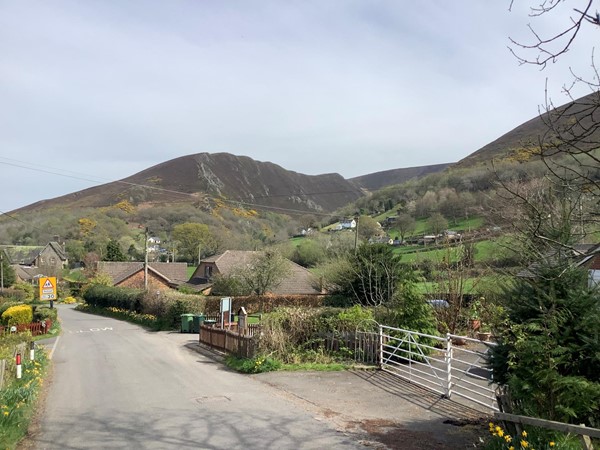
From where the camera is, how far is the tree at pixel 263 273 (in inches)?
1737

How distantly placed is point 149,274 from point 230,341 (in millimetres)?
44831

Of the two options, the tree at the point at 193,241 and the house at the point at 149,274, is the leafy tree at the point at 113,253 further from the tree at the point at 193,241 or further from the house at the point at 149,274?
the tree at the point at 193,241

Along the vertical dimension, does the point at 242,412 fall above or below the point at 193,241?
below

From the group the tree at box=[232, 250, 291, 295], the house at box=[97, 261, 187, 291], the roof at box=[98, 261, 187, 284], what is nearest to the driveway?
the tree at box=[232, 250, 291, 295]

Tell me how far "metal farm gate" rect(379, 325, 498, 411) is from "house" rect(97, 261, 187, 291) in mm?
41399

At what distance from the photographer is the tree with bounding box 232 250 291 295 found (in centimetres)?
4412

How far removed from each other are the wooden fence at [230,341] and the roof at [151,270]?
4091cm

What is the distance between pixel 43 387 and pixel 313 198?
168319 millimetres

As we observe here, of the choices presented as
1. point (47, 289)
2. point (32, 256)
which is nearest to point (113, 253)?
point (32, 256)

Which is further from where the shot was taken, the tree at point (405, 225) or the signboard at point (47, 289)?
the tree at point (405, 225)

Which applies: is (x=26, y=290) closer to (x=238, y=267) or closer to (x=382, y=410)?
(x=238, y=267)

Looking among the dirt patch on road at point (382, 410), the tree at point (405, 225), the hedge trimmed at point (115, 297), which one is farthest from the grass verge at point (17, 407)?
the tree at point (405, 225)

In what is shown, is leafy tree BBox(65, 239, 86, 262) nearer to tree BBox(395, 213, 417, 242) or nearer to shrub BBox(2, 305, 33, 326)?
tree BBox(395, 213, 417, 242)

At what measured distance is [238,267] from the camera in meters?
46.6
